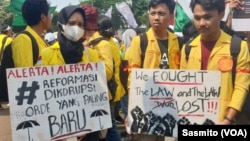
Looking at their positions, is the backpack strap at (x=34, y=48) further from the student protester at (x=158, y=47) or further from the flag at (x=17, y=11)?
the flag at (x=17, y=11)

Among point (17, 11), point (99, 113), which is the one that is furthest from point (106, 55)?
point (17, 11)

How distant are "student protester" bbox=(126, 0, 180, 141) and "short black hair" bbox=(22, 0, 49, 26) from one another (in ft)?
2.96

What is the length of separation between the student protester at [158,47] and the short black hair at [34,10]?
35.5 inches

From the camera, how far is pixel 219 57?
3.59 meters

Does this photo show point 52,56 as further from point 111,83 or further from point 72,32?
point 111,83

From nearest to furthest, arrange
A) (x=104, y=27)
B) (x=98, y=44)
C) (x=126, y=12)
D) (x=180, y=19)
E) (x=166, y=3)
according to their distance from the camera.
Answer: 1. (x=166, y=3)
2. (x=98, y=44)
3. (x=104, y=27)
4. (x=180, y=19)
5. (x=126, y=12)

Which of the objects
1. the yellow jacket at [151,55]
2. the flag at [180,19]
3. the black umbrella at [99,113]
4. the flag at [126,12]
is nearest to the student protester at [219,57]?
the yellow jacket at [151,55]

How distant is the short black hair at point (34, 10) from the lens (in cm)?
419

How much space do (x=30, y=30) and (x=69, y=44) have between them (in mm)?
617

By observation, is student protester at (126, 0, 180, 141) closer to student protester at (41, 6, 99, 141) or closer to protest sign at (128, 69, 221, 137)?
protest sign at (128, 69, 221, 137)

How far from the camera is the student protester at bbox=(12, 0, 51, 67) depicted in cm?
393

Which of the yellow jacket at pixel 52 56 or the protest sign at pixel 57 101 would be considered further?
the yellow jacket at pixel 52 56

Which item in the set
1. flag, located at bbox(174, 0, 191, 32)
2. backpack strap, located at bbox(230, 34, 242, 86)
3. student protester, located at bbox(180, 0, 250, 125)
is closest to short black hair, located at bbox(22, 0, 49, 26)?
student protester, located at bbox(180, 0, 250, 125)

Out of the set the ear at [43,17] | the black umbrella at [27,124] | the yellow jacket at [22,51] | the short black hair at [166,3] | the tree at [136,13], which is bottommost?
the black umbrella at [27,124]
